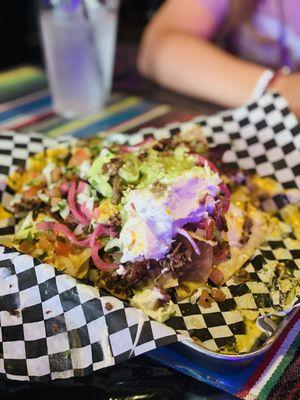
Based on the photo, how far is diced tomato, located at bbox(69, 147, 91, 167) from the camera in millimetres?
1381

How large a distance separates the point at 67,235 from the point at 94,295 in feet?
0.68

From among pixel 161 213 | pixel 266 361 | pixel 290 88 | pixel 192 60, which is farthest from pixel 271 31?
pixel 266 361

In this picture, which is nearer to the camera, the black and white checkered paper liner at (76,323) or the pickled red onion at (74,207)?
the black and white checkered paper liner at (76,323)

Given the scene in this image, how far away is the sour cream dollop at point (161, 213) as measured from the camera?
1.00 metres

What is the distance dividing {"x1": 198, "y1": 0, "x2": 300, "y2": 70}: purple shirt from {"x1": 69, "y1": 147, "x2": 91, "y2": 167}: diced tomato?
49.0 inches

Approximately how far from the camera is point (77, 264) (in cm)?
108

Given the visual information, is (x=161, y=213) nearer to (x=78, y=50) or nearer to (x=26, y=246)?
(x=26, y=246)

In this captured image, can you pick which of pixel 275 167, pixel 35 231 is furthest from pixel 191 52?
pixel 35 231

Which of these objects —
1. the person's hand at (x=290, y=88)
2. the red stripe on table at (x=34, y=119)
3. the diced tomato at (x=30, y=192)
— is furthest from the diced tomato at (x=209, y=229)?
the red stripe on table at (x=34, y=119)

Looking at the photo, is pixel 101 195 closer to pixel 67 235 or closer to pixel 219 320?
pixel 67 235

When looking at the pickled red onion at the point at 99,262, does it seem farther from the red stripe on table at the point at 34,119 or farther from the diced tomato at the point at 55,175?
the red stripe on table at the point at 34,119

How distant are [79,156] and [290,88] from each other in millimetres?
839

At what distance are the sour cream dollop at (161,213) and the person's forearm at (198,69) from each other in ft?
3.28

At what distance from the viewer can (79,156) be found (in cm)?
140
